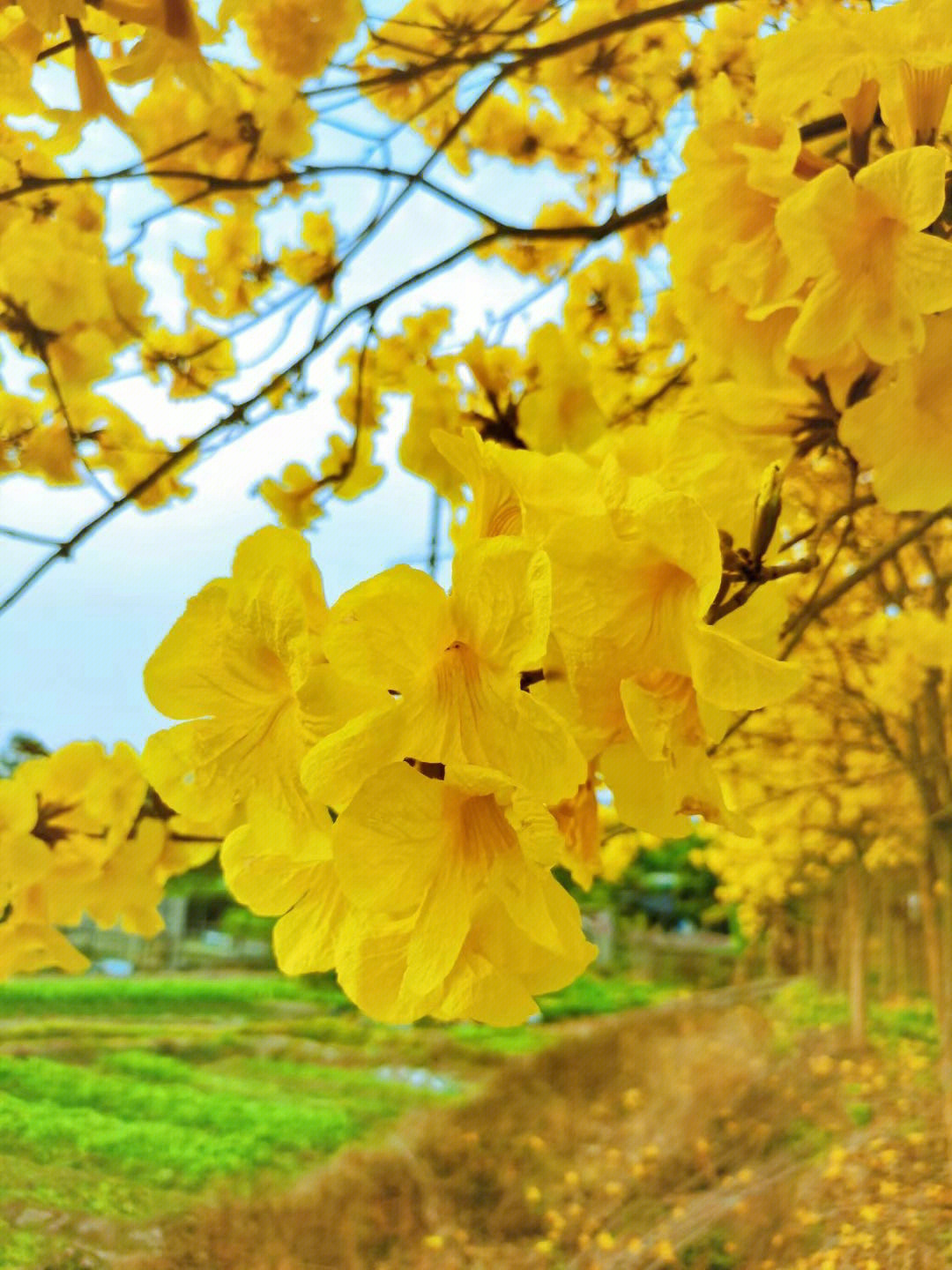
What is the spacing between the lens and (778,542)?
176mm

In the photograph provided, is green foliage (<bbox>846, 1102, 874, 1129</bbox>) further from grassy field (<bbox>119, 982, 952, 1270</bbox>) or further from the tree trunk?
the tree trunk

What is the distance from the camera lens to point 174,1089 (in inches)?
22.9

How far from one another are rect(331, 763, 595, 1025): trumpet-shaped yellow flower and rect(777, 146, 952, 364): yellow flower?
0.10 metres

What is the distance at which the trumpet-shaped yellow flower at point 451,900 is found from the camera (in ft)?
0.41

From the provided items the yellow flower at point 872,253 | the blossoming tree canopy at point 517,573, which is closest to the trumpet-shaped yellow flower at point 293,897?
the blossoming tree canopy at point 517,573

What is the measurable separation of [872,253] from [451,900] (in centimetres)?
13

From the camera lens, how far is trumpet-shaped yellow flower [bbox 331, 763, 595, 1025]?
0.12 meters

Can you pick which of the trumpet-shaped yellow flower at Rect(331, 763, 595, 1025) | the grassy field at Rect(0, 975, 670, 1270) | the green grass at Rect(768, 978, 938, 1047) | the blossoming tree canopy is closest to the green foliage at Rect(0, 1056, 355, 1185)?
the grassy field at Rect(0, 975, 670, 1270)

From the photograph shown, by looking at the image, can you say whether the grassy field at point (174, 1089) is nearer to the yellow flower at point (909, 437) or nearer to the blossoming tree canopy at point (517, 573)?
the blossoming tree canopy at point (517, 573)

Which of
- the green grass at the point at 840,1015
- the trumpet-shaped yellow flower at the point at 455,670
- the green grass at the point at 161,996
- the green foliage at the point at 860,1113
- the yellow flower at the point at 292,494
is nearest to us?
the trumpet-shaped yellow flower at the point at 455,670

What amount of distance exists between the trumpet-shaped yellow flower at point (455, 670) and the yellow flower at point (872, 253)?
0.26ft

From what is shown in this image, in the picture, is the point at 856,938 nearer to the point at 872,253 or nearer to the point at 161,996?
the point at 161,996

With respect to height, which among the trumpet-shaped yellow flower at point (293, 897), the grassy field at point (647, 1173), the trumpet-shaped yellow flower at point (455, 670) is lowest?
the grassy field at point (647, 1173)

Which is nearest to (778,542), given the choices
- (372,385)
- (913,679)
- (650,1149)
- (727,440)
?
(727,440)
